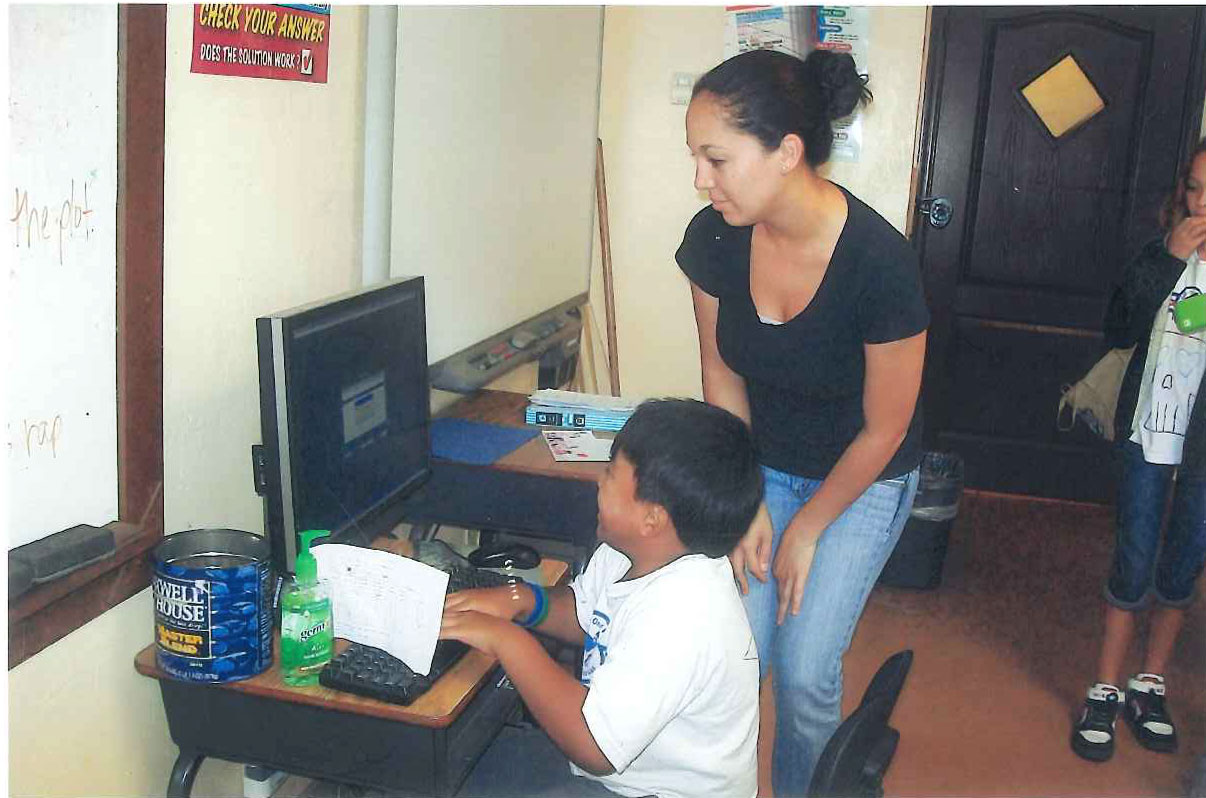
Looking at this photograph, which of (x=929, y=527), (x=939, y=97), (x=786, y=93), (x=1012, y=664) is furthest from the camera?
(x=939, y=97)

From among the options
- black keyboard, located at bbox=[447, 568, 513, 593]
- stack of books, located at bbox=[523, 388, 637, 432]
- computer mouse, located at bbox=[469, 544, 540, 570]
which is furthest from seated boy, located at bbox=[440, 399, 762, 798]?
stack of books, located at bbox=[523, 388, 637, 432]

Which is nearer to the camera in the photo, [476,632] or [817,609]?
[476,632]

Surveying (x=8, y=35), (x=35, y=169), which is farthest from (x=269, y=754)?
(x=8, y=35)

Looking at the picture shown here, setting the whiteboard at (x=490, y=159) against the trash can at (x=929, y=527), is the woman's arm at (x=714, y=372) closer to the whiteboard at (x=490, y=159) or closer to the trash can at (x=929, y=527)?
the whiteboard at (x=490, y=159)

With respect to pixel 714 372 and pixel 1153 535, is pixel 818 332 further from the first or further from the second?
pixel 1153 535

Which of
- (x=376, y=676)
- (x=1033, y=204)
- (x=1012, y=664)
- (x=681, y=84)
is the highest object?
(x=681, y=84)

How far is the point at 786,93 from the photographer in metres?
1.67

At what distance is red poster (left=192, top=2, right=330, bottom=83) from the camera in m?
1.60

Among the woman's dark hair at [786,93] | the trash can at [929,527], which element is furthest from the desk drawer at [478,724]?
the trash can at [929,527]

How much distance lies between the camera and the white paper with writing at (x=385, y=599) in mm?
1360

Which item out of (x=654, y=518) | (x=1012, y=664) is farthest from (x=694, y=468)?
(x=1012, y=664)

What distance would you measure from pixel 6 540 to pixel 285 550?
0.31 m

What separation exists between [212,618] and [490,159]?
1.49 m

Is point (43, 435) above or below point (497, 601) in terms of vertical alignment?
above
